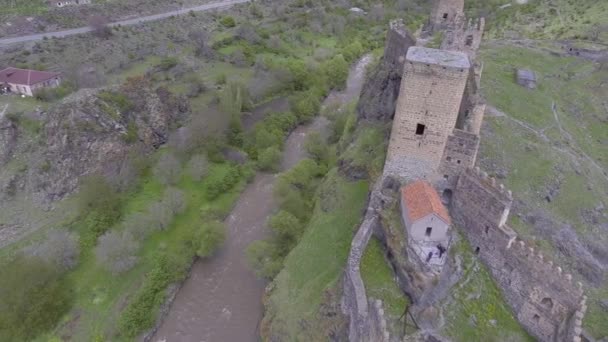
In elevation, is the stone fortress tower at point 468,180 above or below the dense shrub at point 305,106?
above

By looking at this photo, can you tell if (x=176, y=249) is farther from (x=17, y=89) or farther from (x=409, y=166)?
(x=17, y=89)

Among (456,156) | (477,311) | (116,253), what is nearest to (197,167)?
(116,253)

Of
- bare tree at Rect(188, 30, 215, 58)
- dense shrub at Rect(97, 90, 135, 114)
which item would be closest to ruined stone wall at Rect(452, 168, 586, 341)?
dense shrub at Rect(97, 90, 135, 114)

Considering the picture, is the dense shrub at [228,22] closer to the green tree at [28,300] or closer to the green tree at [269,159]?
the green tree at [269,159]

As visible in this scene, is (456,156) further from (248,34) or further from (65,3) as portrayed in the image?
(65,3)

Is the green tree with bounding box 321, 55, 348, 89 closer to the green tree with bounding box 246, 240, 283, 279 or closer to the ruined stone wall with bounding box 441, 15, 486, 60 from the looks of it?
the ruined stone wall with bounding box 441, 15, 486, 60

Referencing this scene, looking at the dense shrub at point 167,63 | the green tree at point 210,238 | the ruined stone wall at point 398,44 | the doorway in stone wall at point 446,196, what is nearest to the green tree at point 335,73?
the dense shrub at point 167,63

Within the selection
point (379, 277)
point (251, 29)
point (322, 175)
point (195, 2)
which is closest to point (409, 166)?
point (379, 277)
